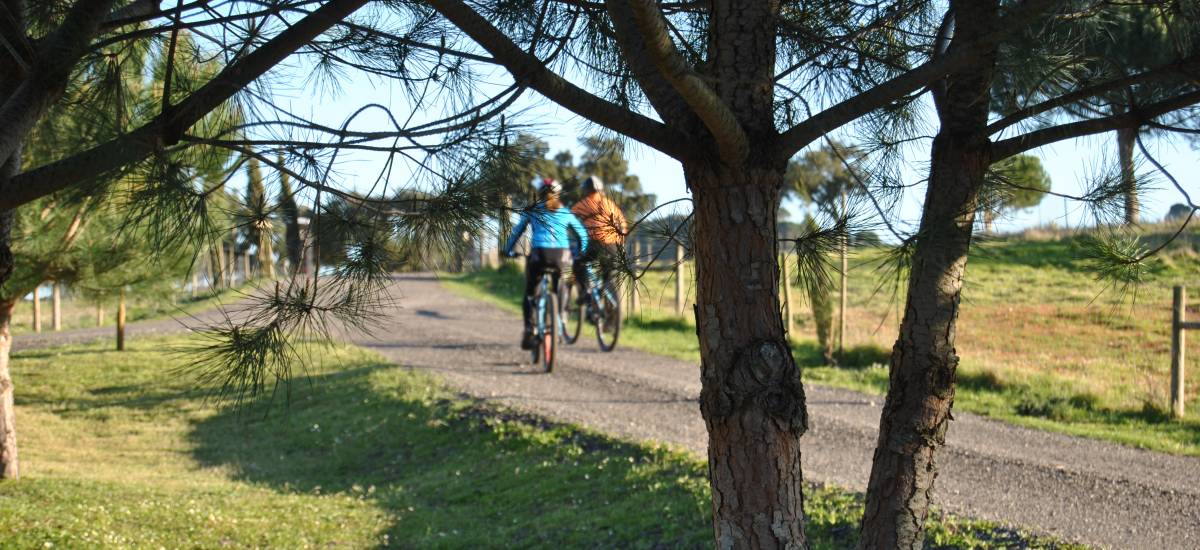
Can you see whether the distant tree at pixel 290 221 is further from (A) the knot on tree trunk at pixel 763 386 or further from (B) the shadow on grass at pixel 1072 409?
(B) the shadow on grass at pixel 1072 409

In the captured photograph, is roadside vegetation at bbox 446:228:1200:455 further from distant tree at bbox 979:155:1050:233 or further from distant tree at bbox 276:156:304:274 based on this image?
distant tree at bbox 276:156:304:274

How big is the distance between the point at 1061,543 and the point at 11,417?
24.9 ft

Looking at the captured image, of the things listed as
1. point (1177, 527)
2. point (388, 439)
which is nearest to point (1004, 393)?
point (1177, 527)

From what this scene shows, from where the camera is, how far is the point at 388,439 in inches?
340

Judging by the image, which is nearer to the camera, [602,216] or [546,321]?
[602,216]

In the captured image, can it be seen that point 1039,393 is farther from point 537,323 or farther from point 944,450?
point 537,323

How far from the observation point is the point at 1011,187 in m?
3.07

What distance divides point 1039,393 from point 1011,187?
21.1 feet

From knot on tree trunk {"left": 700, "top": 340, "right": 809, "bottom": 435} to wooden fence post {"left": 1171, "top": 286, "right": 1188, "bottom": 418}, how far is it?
267 inches

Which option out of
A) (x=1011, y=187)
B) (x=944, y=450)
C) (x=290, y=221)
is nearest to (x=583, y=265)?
(x=290, y=221)

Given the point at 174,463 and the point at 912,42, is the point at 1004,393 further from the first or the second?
the point at 174,463

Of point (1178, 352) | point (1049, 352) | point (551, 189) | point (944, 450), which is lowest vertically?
point (944, 450)

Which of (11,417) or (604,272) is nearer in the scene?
(604,272)

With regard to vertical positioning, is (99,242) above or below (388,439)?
above
